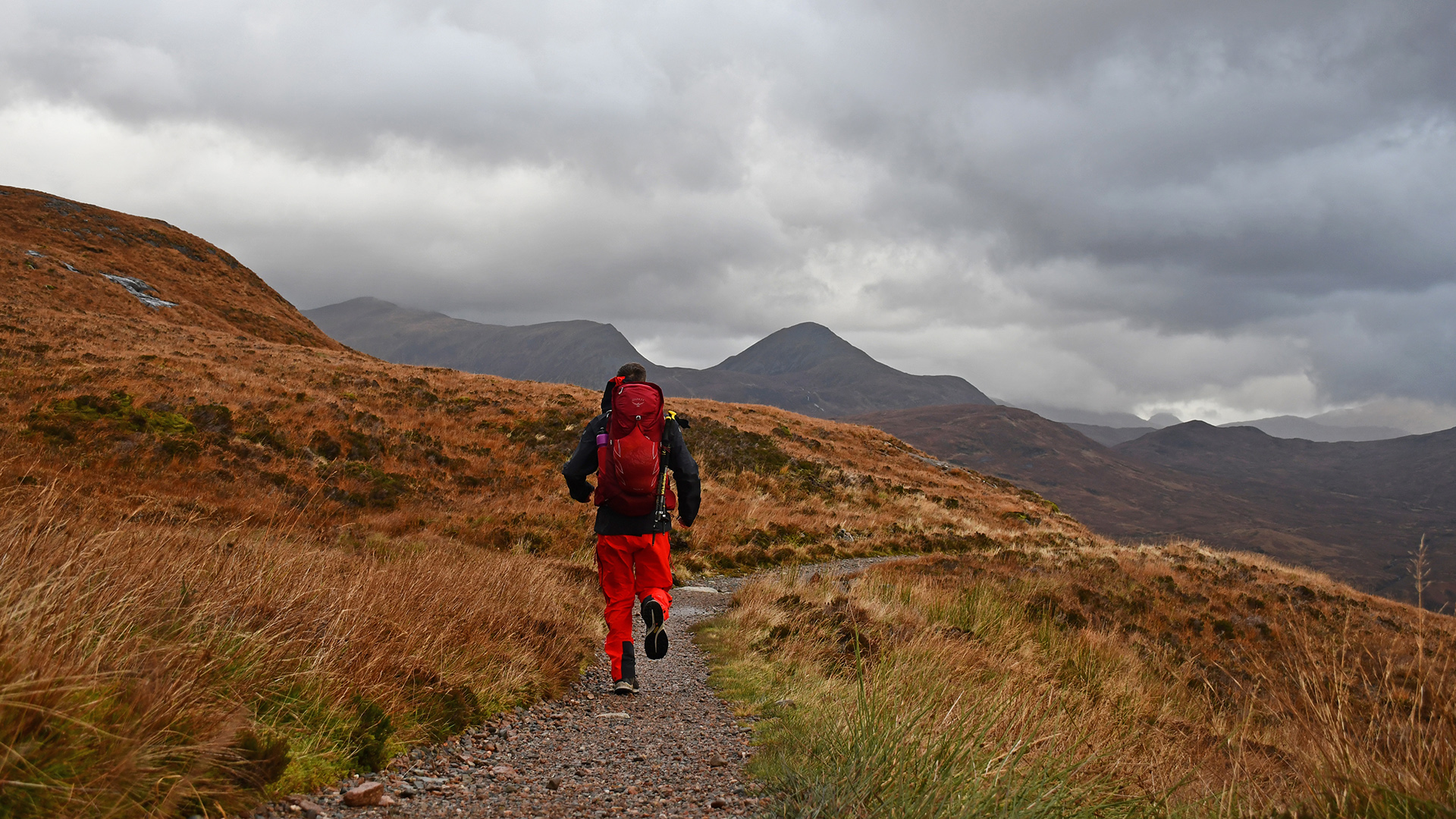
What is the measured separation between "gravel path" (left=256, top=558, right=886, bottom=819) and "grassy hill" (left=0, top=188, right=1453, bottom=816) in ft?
0.75

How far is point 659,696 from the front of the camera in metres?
6.55

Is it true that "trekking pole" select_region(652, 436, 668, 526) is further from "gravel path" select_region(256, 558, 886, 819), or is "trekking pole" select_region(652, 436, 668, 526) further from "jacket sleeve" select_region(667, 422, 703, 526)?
"gravel path" select_region(256, 558, 886, 819)

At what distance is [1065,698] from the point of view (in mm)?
5723

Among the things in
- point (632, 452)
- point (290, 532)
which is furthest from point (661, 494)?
point (290, 532)

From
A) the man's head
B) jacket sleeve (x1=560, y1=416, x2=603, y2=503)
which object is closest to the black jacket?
jacket sleeve (x1=560, y1=416, x2=603, y2=503)

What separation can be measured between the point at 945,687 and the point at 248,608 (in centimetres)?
450

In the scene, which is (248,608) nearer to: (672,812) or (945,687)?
(672,812)

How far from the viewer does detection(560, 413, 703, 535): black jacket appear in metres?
6.54

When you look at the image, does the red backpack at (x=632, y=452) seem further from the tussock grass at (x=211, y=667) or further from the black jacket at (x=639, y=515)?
the tussock grass at (x=211, y=667)

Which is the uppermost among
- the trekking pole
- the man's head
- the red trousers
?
the man's head

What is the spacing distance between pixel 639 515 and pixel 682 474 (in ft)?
1.88

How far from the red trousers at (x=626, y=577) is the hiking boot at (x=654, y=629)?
0.07 metres

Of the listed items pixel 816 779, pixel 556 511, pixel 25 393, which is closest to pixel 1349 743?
pixel 816 779

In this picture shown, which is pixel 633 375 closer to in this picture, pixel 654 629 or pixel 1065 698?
pixel 654 629
